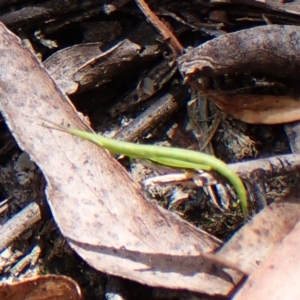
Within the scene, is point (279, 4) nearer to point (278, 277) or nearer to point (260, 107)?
point (260, 107)

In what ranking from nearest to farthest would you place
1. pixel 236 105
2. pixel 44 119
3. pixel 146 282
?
pixel 146 282 < pixel 44 119 < pixel 236 105

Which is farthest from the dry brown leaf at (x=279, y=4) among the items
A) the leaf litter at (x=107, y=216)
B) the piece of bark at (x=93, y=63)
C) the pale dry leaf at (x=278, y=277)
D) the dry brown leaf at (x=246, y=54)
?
the pale dry leaf at (x=278, y=277)

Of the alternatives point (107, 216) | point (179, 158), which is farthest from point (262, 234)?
point (107, 216)

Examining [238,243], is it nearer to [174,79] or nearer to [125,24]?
[174,79]

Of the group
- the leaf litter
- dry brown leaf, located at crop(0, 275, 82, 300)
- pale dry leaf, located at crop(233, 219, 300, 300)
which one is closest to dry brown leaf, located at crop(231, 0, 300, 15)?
the leaf litter

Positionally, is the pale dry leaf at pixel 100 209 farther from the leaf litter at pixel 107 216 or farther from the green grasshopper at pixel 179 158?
the green grasshopper at pixel 179 158

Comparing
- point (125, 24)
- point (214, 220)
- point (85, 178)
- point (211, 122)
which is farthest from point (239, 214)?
point (125, 24)
